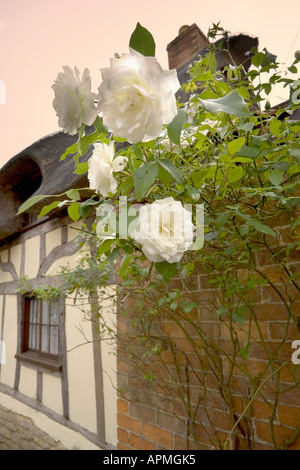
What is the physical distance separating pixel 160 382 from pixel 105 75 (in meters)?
1.57

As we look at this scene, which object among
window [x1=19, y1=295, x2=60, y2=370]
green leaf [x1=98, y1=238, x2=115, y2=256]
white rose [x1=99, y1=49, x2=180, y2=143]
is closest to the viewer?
white rose [x1=99, y1=49, x2=180, y2=143]

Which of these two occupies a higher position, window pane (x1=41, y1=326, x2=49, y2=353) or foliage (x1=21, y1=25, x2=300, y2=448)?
foliage (x1=21, y1=25, x2=300, y2=448)

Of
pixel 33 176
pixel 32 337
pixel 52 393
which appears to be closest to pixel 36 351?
pixel 32 337

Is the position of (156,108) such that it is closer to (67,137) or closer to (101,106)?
(101,106)

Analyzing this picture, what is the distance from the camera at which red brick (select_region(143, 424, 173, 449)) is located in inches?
59.1

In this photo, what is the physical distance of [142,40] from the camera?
1.62 ft

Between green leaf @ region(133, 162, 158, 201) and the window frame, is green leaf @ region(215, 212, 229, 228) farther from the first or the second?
the window frame

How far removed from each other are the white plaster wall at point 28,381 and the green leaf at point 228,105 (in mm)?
3842

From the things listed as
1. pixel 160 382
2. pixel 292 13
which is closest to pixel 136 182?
pixel 160 382

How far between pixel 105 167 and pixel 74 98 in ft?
0.47

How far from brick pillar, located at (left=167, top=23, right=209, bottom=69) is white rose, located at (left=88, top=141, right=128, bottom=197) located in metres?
3.54

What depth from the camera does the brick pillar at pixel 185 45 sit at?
11.7ft

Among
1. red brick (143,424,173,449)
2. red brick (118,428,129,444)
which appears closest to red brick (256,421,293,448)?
red brick (143,424,173,449)

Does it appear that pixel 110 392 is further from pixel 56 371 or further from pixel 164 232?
pixel 164 232
